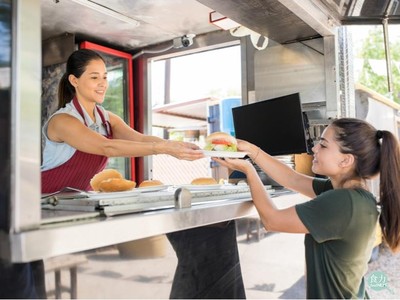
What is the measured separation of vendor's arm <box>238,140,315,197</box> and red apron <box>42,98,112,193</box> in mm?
743

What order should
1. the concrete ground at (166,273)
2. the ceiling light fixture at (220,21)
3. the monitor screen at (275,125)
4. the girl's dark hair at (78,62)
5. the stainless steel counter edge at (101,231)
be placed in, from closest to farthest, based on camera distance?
the stainless steel counter edge at (101,231), the concrete ground at (166,273), the girl's dark hair at (78,62), the monitor screen at (275,125), the ceiling light fixture at (220,21)

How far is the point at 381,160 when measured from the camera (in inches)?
60.8

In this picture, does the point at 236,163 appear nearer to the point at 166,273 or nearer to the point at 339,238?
the point at 339,238

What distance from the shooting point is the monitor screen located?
2.15 meters

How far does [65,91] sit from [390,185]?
5.47 ft

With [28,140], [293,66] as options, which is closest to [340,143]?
[28,140]

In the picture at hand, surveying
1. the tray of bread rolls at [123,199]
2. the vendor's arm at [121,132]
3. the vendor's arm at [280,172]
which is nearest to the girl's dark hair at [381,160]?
the vendor's arm at [280,172]

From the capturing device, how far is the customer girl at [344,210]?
140 cm

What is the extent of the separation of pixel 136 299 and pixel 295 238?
1031mm

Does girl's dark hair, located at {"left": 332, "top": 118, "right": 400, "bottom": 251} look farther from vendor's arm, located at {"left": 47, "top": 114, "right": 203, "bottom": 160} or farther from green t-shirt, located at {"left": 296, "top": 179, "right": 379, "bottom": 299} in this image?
vendor's arm, located at {"left": 47, "top": 114, "right": 203, "bottom": 160}

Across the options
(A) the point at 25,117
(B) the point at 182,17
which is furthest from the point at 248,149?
(B) the point at 182,17

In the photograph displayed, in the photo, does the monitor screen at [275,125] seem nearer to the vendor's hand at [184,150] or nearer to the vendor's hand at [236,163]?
the vendor's hand at [236,163]

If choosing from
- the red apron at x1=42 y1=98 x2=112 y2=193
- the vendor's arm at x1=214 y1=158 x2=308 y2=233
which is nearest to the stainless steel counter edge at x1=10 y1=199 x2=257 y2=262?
the vendor's arm at x1=214 y1=158 x2=308 y2=233

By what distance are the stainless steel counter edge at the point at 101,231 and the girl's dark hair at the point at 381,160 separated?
0.63 m
